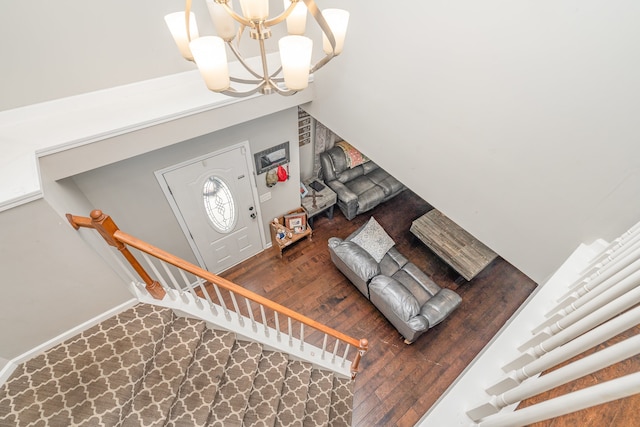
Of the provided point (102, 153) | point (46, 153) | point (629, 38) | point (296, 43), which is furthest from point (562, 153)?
point (46, 153)

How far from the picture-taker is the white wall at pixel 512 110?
147 centimetres

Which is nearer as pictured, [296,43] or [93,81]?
[296,43]

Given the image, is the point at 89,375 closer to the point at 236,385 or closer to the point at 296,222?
the point at 236,385

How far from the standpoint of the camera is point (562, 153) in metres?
1.72

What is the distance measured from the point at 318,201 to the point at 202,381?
3151 mm

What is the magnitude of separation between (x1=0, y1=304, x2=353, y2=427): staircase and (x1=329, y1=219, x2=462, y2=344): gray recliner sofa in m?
1.42

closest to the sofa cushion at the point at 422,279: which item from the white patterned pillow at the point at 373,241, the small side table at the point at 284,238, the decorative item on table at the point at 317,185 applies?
the white patterned pillow at the point at 373,241

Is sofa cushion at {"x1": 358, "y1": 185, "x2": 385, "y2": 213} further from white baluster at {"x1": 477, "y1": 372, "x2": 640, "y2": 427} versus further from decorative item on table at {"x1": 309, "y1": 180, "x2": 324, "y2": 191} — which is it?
white baluster at {"x1": 477, "y1": 372, "x2": 640, "y2": 427}

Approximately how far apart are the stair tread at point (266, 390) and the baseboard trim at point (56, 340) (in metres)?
1.27

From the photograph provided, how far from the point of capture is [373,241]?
14.3ft

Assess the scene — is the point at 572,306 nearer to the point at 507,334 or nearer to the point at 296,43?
the point at 507,334

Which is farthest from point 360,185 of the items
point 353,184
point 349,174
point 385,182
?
point 385,182

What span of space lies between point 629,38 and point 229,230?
4062mm

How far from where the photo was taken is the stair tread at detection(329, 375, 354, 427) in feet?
9.93
